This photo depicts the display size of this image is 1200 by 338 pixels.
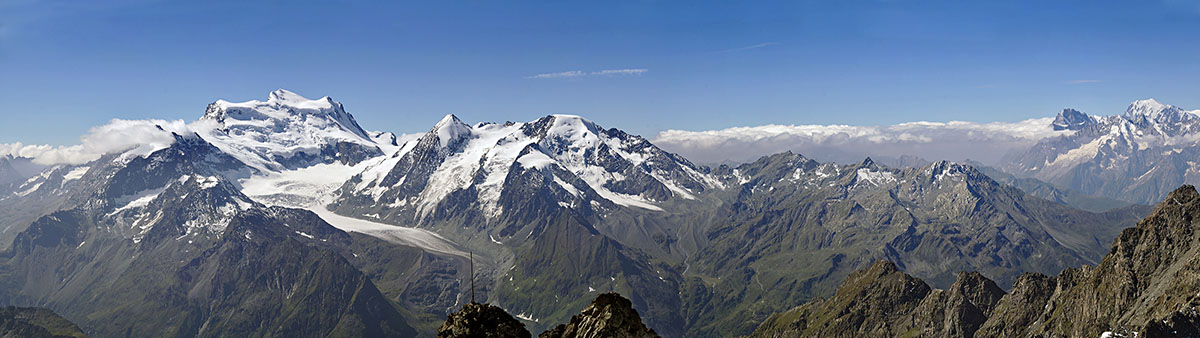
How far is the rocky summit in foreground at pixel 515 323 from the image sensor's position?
4212 cm

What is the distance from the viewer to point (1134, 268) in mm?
161000

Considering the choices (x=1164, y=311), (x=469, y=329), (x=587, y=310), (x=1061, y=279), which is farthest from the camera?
(x=1061, y=279)

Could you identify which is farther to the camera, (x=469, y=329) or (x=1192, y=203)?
(x=1192, y=203)

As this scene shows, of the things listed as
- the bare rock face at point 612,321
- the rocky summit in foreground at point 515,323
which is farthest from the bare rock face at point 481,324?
the bare rock face at point 612,321

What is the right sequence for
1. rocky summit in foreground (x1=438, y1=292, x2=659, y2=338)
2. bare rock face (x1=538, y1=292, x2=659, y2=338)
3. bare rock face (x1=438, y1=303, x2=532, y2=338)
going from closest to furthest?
bare rock face (x1=438, y1=303, x2=532, y2=338), rocky summit in foreground (x1=438, y1=292, x2=659, y2=338), bare rock face (x1=538, y1=292, x2=659, y2=338)

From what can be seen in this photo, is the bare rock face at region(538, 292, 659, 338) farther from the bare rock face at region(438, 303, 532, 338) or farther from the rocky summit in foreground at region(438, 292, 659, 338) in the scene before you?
the bare rock face at region(438, 303, 532, 338)

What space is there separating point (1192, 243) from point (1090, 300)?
24.8 metres

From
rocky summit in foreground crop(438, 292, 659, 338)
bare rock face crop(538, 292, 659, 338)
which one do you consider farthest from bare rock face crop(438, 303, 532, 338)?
bare rock face crop(538, 292, 659, 338)

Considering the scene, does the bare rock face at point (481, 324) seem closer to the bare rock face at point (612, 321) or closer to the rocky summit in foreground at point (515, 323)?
the rocky summit in foreground at point (515, 323)

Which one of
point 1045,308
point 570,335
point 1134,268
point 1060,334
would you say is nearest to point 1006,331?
point 1045,308

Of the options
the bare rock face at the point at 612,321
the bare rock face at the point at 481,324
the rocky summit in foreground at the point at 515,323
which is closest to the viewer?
the bare rock face at the point at 481,324

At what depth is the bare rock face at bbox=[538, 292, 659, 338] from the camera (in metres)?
43.0

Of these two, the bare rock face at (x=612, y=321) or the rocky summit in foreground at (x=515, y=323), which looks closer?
the rocky summit in foreground at (x=515, y=323)

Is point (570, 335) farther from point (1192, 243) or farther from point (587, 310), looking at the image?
point (1192, 243)
